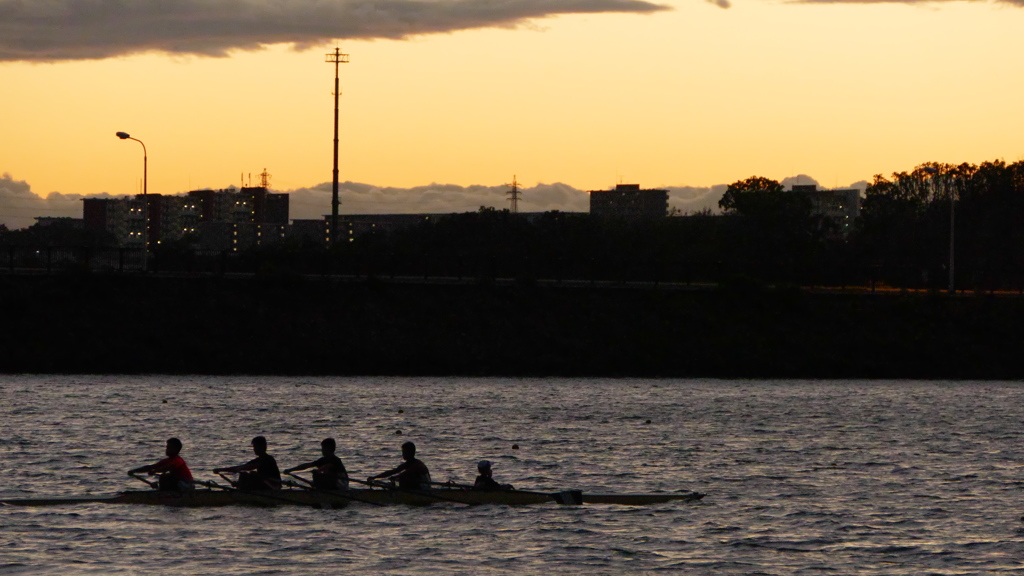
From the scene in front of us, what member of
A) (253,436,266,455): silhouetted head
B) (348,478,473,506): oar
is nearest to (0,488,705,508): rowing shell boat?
(348,478,473,506): oar

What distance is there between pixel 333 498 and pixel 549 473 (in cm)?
883

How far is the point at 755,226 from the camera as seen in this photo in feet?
450

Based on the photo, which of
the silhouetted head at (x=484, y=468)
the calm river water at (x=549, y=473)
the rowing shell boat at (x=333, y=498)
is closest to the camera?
the calm river water at (x=549, y=473)

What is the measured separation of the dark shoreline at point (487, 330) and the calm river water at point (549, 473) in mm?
5215

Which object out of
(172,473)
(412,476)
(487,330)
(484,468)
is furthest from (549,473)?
(487,330)

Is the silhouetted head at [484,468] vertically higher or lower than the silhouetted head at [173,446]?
lower

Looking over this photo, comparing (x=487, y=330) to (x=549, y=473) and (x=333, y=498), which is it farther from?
(x=333, y=498)

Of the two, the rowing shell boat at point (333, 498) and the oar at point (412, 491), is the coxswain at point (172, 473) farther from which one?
the oar at point (412, 491)

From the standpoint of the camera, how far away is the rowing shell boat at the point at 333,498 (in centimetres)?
2992

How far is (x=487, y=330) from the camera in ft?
256

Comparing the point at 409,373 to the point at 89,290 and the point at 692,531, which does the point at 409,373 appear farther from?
the point at 692,531

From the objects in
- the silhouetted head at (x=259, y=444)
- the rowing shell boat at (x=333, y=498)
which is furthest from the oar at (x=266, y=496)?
the silhouetted head at (x=259, y=444)

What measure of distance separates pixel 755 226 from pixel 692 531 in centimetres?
11127

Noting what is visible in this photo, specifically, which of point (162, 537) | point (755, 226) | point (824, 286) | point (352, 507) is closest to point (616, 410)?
point (352, 507)
